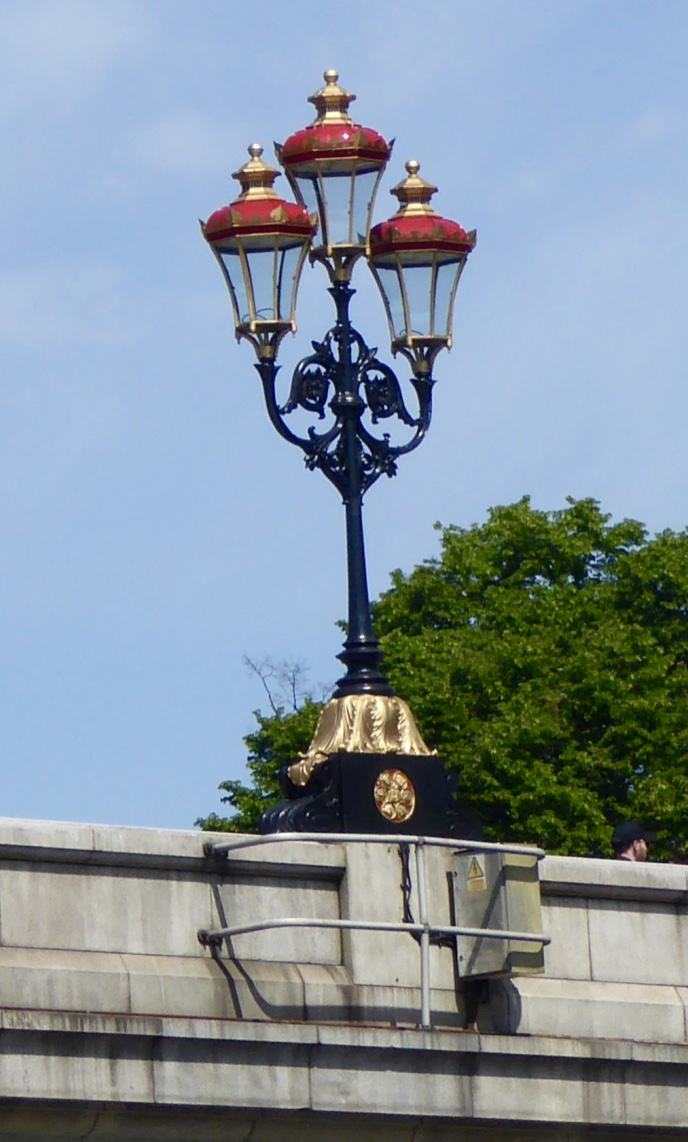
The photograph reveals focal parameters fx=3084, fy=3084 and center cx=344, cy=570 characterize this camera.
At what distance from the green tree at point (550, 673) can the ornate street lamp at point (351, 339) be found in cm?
2480

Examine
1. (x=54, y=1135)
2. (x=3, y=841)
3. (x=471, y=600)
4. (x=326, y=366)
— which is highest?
(x=471, y=600)

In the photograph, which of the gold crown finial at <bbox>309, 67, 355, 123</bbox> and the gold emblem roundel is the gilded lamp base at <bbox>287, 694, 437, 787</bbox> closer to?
the gold emblem roundel

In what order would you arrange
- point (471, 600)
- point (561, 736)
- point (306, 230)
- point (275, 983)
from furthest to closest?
point (471, 600), point (561, 736), point (306, 230), point (275, 983)

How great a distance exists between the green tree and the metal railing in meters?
26.2

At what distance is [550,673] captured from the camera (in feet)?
153

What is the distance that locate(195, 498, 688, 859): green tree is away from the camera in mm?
44031

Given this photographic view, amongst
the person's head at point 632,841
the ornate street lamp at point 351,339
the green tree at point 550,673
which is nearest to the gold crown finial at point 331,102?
the ornate street lamp at point 351,339

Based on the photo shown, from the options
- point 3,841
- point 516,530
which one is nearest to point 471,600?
point 516,530

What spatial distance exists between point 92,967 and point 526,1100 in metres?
2.63

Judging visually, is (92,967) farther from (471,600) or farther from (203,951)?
(471,600)

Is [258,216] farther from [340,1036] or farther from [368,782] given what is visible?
[340,1036]

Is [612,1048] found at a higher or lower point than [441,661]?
lower

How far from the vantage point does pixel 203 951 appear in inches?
637

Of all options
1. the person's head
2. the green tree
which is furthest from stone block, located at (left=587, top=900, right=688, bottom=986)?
the green tree
